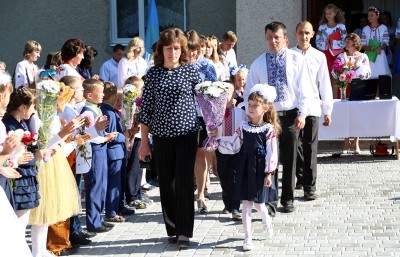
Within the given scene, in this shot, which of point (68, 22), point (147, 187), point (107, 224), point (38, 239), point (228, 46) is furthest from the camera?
point (68, 22)

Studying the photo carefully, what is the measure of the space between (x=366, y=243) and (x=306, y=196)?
216 cm

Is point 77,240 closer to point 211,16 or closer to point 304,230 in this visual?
point 304,230

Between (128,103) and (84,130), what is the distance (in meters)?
1.03

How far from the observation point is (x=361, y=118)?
12.8 meters

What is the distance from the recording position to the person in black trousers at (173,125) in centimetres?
820

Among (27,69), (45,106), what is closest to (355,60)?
(27,69)

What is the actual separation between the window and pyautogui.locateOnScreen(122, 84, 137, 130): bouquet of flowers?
8.39 meters

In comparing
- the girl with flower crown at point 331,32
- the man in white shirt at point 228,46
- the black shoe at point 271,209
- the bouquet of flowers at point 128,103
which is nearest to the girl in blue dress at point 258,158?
the black shoe at point 271,209

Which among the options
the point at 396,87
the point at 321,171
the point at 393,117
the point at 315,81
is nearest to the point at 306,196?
the point at 315,81

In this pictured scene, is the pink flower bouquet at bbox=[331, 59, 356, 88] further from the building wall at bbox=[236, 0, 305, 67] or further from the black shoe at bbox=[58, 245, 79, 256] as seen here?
the black shoe at bbox=[58, 245, 79, 256]

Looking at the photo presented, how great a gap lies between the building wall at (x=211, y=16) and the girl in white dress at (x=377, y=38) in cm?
273

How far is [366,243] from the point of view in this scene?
8.21 metres

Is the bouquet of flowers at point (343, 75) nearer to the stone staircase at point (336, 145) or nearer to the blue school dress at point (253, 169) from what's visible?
the stone staircase at point (336, 145)

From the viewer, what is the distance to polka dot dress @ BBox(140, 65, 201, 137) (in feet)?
26.9
